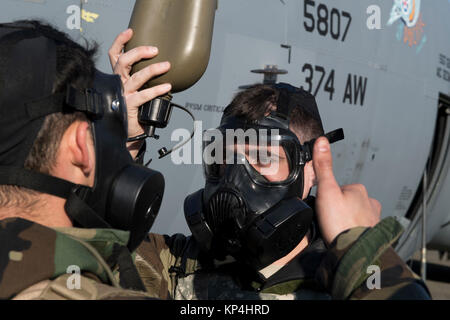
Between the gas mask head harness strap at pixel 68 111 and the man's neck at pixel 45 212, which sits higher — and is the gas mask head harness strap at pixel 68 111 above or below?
above

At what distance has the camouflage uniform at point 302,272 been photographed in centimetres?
159

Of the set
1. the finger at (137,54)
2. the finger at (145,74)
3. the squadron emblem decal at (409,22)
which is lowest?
the finger at (145,74)

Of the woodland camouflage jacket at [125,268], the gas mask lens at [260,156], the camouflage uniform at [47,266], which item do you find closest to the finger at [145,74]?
the gas mask lens at [260,156]

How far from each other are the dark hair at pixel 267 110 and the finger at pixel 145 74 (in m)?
0.47

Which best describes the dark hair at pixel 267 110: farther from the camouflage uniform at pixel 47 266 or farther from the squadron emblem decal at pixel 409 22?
the squadron emblem decal at pixel 409 22

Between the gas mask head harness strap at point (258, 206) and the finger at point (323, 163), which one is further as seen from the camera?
the gas mask head harness strap at point (258, 206)

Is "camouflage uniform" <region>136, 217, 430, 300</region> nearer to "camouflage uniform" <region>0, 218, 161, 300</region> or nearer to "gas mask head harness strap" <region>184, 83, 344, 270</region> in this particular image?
"gas mask head harness strap" <region>184, 83, 344, 270</region>

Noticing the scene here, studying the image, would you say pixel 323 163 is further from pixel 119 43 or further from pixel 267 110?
pixel 119 43

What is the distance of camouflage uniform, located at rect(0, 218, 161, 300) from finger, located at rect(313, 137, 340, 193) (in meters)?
0.65

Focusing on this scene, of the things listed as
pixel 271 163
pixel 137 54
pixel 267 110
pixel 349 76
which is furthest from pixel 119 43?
pixel 349 76

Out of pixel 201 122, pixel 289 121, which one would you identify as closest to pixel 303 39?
pixel 201 122

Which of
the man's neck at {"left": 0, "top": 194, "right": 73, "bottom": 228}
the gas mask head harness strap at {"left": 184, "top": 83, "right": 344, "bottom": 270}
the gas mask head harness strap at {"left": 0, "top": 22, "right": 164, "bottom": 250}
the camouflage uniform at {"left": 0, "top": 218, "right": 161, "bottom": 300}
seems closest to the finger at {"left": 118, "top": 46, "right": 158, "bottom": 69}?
the gas mask head harness strap at {"left": 0, "top": 22, "right": 164, "bottom": 250}

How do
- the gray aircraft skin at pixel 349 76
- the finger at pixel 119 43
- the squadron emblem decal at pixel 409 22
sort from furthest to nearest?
the squadron emblem decal at pixel 409 22 < the gray aircraft skin at pixel 349 76 < the finger at pixel 119 43
